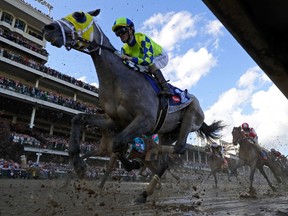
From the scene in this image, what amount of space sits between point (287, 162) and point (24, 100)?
71.2 feet

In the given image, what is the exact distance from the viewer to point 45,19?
3856 centimetres

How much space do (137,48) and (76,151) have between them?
1.91 metres

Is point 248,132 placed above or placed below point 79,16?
below

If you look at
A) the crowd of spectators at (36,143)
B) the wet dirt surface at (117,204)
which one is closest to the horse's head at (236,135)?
the wet dirt surface at (117,204)

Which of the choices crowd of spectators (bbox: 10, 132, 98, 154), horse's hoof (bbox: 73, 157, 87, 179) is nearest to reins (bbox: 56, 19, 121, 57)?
horse's hoof (bbox: 73, 157, 87, 179)

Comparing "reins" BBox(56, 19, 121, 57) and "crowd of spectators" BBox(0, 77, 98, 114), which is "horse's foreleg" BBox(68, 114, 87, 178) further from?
"crowd of spectators" BBox(0, 77, 98, 114)

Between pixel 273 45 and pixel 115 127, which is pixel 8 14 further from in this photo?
pixel 273 45

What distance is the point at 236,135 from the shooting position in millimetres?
11383

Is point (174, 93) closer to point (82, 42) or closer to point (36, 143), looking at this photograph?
point (82, 42)

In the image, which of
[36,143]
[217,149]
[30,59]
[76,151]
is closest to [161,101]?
[76,151]

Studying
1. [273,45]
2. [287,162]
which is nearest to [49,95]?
[287,162]

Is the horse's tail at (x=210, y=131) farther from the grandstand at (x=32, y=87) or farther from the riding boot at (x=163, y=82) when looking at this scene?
the grandstand at (x=32, y=87)

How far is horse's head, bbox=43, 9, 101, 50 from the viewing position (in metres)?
3.75

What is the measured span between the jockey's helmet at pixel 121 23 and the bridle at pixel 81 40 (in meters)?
0.24
